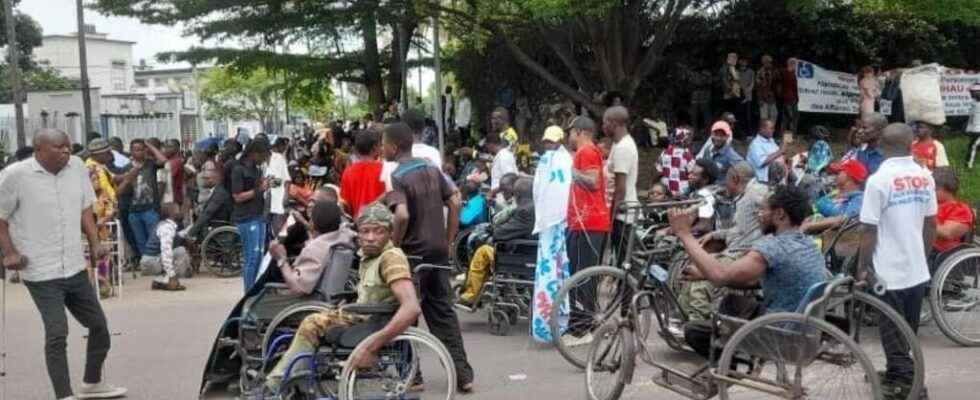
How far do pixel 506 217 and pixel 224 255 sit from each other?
5.35m

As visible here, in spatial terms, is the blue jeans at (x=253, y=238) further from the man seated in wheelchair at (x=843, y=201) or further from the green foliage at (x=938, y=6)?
the green foliage at (x=938, y=6)

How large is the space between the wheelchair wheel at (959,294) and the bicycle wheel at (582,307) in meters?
2.52

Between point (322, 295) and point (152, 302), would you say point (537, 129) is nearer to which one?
point (152, 302)

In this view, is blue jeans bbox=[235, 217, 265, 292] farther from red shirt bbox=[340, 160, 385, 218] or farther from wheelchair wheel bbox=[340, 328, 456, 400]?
wheelchair wheel bbox=[340, 328, 456, 400]

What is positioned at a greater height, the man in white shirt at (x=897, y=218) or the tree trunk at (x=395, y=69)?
the tree trunk at (x=395, y=69)

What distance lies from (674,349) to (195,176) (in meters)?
9.59

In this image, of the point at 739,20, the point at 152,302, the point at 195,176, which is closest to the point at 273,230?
the point at 152,302

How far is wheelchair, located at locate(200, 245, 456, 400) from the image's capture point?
535 centimetres

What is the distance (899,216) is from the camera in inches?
230

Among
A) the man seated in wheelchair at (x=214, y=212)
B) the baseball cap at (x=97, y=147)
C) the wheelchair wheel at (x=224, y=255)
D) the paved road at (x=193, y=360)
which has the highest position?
the baseball cap at (x=97, y=147)

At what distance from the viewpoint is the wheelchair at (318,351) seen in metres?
5.35

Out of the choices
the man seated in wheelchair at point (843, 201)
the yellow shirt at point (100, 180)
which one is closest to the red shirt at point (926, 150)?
the man seated in wheelchair at point (843, 201)

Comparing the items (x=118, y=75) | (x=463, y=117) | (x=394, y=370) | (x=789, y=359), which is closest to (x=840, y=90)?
(x=463, y=117)

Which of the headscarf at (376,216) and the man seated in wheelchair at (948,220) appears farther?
the man seated in wheelchair at (948,220)
